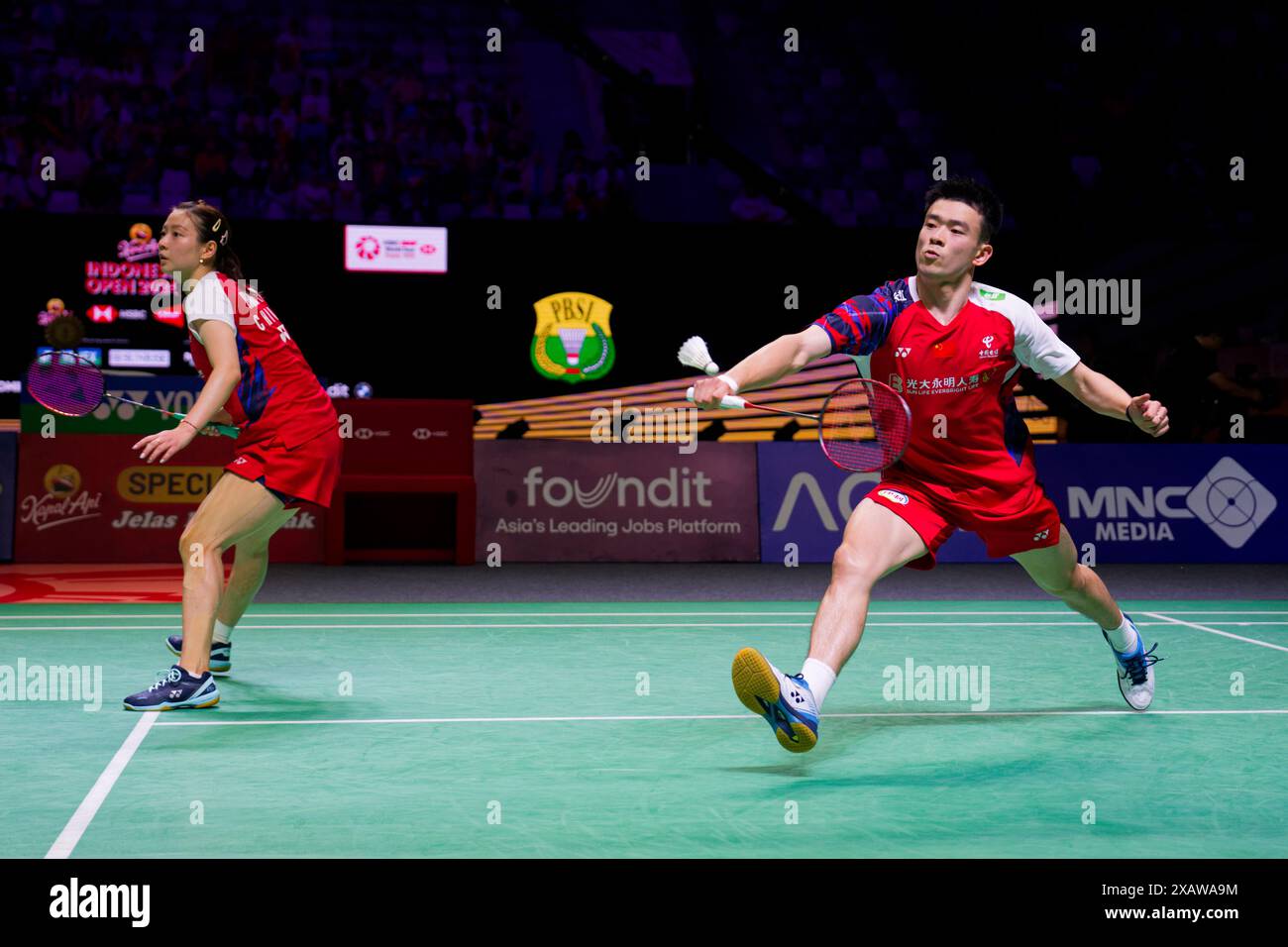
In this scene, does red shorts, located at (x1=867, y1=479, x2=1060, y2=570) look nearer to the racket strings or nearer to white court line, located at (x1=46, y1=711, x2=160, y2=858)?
white court line, located at (x1=46, y1=711, x2=160, y2=858)

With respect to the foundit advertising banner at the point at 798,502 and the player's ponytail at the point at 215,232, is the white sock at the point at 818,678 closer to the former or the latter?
the player's ponytail at the point at 215,232

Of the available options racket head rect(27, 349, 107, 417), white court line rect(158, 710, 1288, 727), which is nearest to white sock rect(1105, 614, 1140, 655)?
white court line rect(158, 710, 1288, 727)

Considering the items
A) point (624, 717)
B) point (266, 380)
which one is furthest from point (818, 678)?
point (266, 380)

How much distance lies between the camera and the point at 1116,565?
11.3 metres

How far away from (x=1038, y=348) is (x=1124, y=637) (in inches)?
44.4

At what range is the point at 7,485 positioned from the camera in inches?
421

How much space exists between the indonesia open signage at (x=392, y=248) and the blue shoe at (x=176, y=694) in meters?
11.8

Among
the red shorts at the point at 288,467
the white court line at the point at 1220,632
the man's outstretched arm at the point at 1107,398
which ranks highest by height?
the man's outstretched arm at the point at 1107,398

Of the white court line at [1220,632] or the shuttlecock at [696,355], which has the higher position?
the shuttlecock at [696,355]

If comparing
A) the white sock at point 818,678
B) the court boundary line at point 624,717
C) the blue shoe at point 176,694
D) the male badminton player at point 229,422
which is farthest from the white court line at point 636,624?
the white sock at point 818,678

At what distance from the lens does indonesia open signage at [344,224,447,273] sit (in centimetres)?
1602

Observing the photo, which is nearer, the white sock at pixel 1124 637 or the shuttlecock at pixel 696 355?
the shuttlecock at pixel 696 355

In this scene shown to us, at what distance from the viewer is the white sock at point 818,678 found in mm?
3740

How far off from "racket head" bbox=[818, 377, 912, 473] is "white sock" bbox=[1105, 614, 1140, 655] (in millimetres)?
1174
